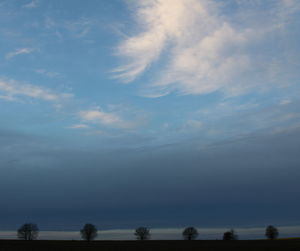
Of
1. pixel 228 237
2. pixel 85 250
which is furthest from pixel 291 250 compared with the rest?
pixel 228 237

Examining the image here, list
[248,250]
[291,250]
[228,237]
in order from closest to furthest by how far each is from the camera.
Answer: [291,250], [248,250], [228,237]

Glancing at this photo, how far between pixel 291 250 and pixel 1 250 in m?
63.9

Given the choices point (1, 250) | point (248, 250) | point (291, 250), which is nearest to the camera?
point (1, 250)

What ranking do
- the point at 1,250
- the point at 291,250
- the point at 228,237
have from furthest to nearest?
1. the point at 228,237
2. the point at 291,250
3. the point at 1,250

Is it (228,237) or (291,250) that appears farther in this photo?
(228,237)

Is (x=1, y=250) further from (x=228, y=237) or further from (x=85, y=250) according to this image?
(x=228, y=237)

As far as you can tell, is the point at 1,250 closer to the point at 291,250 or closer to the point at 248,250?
the point at 248,250

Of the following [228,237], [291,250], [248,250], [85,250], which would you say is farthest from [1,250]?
[228,237]

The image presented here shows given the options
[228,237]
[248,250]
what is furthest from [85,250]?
[228,237]

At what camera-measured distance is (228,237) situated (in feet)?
651

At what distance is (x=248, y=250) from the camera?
3531 inches

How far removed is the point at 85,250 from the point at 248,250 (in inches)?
1569

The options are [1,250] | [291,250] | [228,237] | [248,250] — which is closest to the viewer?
[1,250]

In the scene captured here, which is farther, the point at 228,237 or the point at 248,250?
the point at 228,237
